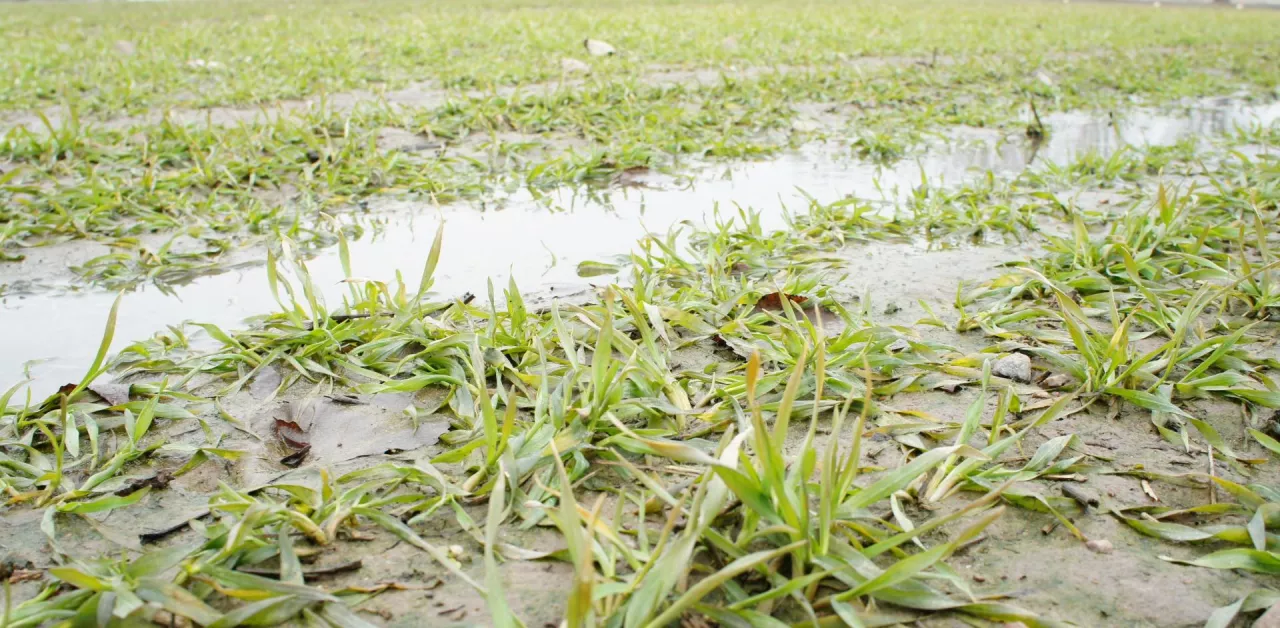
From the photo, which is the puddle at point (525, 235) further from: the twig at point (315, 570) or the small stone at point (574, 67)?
the small stone at point (574, 67)

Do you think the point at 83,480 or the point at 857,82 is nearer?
the point at 83,480

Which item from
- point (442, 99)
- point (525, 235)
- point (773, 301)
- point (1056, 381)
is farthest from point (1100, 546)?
point (442, 99)

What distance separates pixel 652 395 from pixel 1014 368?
779mm

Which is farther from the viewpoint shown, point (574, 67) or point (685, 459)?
point (574, 67)

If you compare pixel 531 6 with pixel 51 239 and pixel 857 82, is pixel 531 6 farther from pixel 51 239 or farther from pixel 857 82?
pixel 51 239

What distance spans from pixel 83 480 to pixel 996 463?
1591mm

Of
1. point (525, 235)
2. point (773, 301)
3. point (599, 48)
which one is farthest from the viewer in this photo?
point (599, 48)

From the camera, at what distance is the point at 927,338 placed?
1.95 meters

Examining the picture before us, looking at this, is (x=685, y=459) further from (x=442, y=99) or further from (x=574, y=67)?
(x=574, y=67)

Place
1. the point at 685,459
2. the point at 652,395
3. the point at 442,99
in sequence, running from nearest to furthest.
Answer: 1. the point at 685,459
2. the point at 652,395
3. the point at 442,99

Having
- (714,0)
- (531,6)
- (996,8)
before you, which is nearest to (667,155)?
(531,6)

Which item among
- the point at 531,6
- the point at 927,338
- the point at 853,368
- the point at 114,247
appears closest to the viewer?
the point at 853,368

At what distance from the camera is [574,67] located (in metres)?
6.11

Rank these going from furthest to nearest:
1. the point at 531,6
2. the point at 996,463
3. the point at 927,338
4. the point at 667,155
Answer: the point at 531,6 → the point at 667,155 → the point at 927,338 → the point at 996,463
